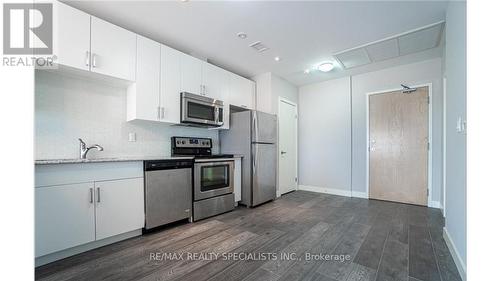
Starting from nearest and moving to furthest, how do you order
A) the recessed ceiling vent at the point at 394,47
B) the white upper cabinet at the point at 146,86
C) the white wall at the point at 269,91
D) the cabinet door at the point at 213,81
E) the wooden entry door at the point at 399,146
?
the white upper cabinet at the point at 146,86 → the recessed ceiling vent at the point at 394,47 → the cabinet door at the point at 213,81 → the wooden entry door at the point at 399,146 → the white wall at the point at 269,91

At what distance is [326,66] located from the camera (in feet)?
12.0

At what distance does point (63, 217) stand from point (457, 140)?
346 cm

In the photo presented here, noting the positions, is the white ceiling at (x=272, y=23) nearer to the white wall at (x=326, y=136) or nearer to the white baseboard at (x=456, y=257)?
the white wall at (x=326, y=136)

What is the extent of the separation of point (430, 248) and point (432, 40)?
2.61m

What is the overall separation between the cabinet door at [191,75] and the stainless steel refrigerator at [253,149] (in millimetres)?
838

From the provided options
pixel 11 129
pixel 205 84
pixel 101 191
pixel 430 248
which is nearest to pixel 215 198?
pixel 101 191

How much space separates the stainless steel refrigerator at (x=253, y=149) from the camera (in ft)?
11.3

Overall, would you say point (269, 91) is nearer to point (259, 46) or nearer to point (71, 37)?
point (259, 46)

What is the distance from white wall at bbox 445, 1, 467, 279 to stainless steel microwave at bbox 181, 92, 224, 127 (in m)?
2.74

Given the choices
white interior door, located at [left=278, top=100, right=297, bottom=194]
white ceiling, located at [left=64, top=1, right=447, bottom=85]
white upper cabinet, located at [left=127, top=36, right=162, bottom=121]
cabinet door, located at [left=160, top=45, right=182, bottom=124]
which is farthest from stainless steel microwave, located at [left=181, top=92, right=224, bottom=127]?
white interior door, located at [left=278, top=100, right=297, bottom=194]

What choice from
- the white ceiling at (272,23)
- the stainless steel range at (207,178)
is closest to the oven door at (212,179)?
the stainless steel range at (207,178)

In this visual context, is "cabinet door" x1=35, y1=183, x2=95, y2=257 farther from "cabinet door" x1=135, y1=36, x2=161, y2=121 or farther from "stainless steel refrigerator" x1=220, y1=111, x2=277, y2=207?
"stainless steel refrigerator" x1=220, y1=111, x2=277, y2=207

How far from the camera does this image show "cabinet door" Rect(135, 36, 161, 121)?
2477 millimetres

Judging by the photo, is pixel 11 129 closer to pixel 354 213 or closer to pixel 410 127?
pixel 354 213
